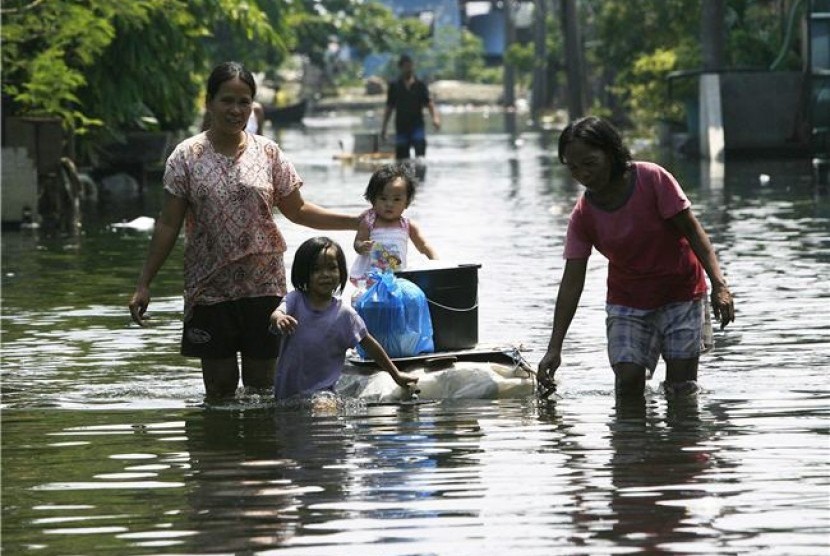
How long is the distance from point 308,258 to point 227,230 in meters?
0.38

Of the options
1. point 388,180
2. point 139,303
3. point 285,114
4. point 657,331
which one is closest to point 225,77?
point 139,303

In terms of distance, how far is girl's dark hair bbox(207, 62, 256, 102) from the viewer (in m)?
10.1

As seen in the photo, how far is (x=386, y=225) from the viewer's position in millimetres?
11570

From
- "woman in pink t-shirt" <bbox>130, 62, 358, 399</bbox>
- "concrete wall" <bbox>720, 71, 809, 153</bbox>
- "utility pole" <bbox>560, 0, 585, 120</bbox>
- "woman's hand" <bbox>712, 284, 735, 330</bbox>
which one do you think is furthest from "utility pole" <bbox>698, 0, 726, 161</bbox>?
"woman's hand" <bbox>712, 284, 735, 330</bbox>

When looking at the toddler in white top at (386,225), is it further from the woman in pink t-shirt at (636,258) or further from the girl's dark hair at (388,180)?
the woman in pink t-shirt at (636,258)

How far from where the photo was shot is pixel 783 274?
17078 mm

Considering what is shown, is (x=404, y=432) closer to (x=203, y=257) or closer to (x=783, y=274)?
(x=203, y=257)

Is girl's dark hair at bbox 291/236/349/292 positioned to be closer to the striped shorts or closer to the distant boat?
the striped shorts

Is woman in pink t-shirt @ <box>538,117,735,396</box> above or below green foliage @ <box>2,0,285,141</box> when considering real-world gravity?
below

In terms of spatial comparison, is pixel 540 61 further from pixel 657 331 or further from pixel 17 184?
pixel 657 331

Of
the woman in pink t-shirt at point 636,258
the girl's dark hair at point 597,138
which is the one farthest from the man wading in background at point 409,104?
the girl's dark hair at point 597,138

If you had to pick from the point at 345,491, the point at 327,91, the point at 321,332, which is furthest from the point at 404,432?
the point at 327,91

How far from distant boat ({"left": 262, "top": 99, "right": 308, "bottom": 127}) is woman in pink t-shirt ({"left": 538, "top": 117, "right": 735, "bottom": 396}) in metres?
68.6

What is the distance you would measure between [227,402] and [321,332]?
0.67m
